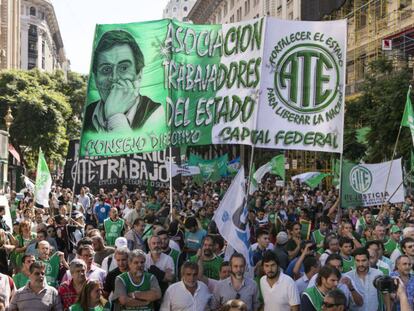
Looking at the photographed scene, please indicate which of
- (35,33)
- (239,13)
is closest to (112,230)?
(239,13)

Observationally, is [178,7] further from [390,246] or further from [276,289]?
[276,289]

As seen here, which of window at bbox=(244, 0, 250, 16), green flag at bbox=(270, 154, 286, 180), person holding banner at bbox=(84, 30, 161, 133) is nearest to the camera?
person holding banner at bbox=(84, 30, 161, 133)

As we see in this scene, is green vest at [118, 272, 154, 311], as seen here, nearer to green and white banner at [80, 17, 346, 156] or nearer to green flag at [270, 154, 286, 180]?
green and white banner at [80, 17, 346, 156]

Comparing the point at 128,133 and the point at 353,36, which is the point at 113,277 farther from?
the point at 353,36

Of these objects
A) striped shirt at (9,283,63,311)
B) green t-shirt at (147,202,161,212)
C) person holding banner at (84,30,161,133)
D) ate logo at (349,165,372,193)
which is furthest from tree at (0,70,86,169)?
striped shirt at (9,283,63,311)

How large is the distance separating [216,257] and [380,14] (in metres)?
33.5

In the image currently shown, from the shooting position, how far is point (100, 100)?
422 inches

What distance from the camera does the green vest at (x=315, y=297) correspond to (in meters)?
6.06

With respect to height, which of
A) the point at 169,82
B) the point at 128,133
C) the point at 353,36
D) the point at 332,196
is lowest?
the point at 332,196

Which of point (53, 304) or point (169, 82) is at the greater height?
point (169, 82)

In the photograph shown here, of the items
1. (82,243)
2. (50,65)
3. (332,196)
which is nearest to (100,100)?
(82,243)

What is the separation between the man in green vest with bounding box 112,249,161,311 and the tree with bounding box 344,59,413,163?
18399mm

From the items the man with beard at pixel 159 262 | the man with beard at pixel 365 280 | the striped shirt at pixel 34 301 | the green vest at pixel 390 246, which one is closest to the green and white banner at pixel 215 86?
the green vest at pixel 390 246

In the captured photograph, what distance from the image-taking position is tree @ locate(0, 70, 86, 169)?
48125mm
